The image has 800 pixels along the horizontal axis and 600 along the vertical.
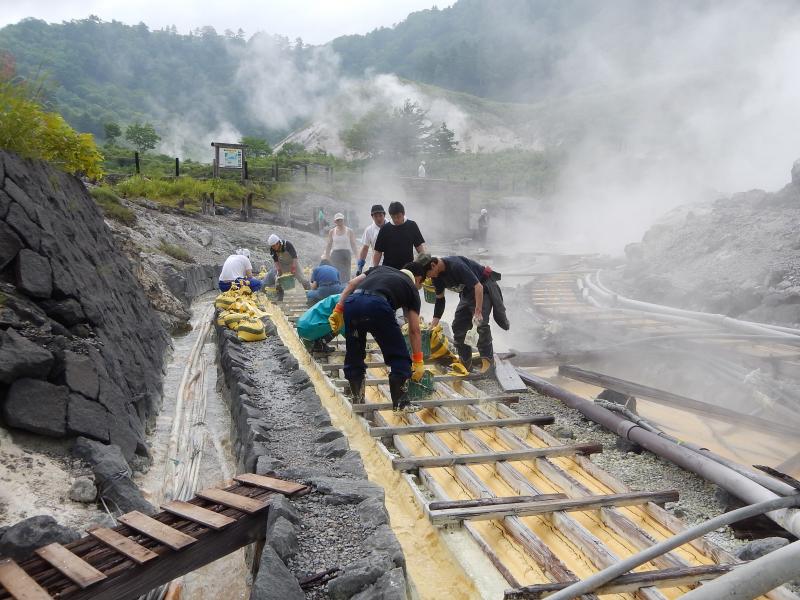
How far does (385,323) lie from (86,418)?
2168 mm

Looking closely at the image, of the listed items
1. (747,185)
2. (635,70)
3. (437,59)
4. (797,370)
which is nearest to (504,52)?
(437,59)

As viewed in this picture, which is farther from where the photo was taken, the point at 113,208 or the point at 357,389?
the point at 113,208

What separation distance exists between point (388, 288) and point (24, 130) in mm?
3415

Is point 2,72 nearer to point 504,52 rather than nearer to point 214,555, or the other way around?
point 214,555

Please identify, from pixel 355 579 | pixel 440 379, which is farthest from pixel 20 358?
pixel 440 379

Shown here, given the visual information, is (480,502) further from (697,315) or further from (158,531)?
(697,315)

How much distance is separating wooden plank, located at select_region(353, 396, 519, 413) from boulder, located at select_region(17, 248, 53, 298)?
254cm

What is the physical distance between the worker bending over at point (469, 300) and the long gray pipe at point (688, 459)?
1022 mm

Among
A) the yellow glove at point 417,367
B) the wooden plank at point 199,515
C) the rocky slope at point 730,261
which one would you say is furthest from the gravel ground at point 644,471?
the rocky slope at point 730,261

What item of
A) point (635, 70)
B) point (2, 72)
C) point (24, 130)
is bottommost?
point (24, 130)

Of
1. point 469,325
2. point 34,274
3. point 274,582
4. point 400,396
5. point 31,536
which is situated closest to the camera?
point 274,582

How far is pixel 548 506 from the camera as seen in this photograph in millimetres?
3312

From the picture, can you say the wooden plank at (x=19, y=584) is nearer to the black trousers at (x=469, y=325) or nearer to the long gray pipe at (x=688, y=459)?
the long gray pipe at (x=688, y=459)

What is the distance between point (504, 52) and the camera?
109 meters
